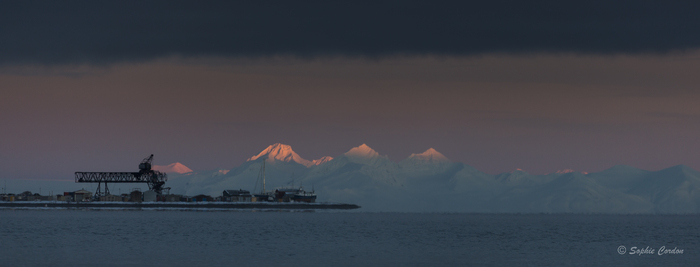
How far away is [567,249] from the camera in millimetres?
89688

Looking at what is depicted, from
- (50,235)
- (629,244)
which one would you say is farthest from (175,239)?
(629,244)

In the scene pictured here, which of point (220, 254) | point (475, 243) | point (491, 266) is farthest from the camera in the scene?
point (475, 243)

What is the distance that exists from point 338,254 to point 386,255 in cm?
517

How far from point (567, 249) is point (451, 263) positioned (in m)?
26.3

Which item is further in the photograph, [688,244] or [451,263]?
[688,244]

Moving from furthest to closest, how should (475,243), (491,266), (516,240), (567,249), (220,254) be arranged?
(516,240) → (475,243) → (567,249) → (220,254) → (491,266)

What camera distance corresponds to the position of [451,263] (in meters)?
69.8

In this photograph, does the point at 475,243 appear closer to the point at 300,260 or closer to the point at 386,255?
the point at 386,255

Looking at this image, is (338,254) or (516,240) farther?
(516,240)

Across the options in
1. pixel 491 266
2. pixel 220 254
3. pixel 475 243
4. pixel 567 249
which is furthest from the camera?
pixel 475 243

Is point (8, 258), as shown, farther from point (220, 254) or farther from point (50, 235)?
point (50, 235)

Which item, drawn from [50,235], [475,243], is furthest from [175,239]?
[475,243]

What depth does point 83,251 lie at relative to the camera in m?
77.2

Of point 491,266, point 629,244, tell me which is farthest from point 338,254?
point 629,244
